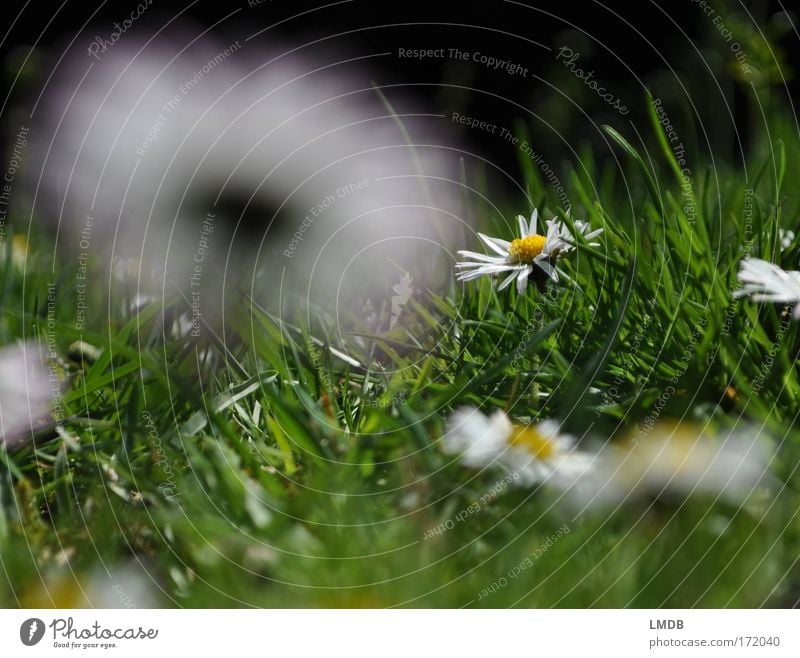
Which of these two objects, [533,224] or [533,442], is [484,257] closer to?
[533,224]

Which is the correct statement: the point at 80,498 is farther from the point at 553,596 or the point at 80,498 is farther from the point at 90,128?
the point at 90,128

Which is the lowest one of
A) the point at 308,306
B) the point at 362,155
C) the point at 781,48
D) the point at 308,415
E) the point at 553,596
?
the point at 553,596

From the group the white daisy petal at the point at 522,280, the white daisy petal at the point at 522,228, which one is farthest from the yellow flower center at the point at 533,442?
the white daisy petal at the point at 522,228

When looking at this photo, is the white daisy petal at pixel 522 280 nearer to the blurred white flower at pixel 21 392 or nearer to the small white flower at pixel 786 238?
the small white flower at pixel 786 238

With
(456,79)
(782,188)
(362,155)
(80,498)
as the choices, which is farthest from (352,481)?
(456,79)

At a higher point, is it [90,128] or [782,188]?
[90,128]

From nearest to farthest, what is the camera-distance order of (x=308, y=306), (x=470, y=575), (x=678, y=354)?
(x=470, y=575) < (x=678, y=354) < (x=308, y=306)

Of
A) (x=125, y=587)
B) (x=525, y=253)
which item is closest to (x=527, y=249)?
(x=525, y=253)
